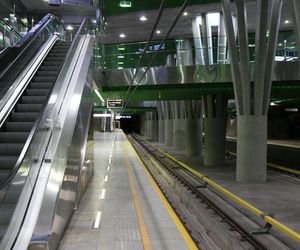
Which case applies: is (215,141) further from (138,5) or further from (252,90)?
(138,5)

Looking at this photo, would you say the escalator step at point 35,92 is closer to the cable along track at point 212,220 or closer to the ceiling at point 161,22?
the cable along track at point 212,220

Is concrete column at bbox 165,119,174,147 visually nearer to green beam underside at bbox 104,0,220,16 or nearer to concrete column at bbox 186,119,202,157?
concrete column at bbox 186,119,202,157

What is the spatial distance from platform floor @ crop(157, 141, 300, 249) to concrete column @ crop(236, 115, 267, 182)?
56 centimetres

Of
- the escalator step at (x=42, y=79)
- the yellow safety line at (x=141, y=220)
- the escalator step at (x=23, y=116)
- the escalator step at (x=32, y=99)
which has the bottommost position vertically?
the yellow safety line at (x=141, y=220)

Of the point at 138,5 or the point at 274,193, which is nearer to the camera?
the point at 274,193

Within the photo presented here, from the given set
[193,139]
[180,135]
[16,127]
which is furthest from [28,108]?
[180,135]

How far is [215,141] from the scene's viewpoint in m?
25.9

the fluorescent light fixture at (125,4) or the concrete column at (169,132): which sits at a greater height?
the fluorescent light fixture at (125,4)

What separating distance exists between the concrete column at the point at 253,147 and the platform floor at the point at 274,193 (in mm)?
559

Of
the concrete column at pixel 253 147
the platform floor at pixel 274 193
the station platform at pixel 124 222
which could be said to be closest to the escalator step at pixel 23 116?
the station platform at pixel 124 222

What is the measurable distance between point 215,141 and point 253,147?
7.27 m

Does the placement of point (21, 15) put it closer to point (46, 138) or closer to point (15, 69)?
point (15, 69)

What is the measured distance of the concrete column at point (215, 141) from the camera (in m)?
26.0

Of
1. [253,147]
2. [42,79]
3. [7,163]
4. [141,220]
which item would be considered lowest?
[141,220]
